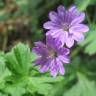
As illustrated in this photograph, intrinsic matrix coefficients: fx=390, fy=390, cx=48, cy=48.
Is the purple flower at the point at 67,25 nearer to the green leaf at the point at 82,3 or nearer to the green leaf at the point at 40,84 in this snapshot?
the green leaf at the point at 40,84

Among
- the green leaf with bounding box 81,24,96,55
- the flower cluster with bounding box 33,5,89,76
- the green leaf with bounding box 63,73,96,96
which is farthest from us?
the green leaf with bounding box 63,73,96,96

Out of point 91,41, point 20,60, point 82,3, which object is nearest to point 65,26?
point 20,60

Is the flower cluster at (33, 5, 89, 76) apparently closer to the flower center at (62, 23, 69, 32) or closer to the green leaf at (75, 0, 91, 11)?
the flower center at (62, 23, 69, 32)

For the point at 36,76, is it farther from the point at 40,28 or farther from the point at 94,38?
the point at 40,28

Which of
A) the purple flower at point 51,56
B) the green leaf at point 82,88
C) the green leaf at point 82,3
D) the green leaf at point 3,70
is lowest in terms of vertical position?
the green leaf at point 82,88

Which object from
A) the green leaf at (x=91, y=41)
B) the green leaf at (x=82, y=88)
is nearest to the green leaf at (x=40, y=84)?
the green leaf at (x=91, y=41)

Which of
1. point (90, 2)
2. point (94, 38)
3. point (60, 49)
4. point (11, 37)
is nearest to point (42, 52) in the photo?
point (60, 49)

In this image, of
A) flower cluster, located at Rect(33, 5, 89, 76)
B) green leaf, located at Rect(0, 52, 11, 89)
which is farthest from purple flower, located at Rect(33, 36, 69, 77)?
green leaf, located at Rect(0, 52, 11, 89)
